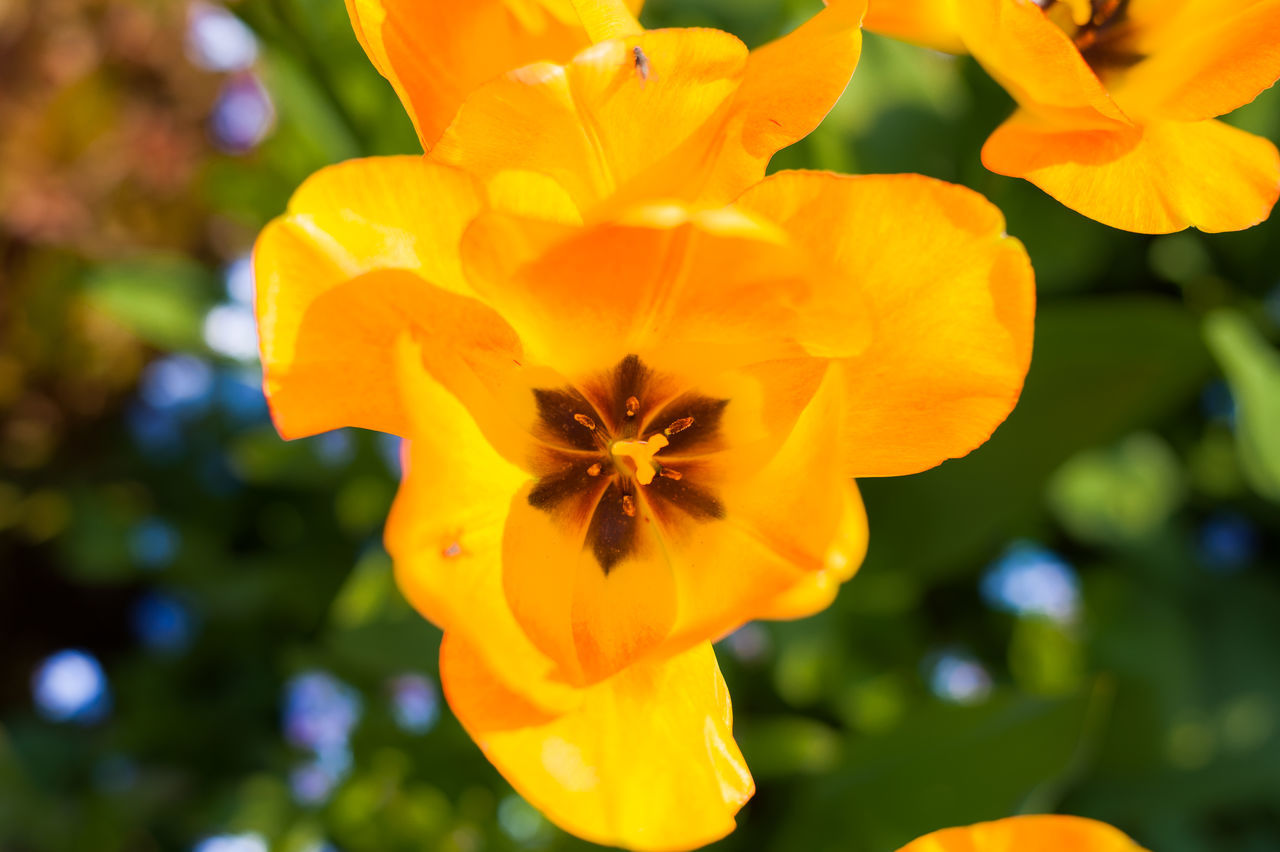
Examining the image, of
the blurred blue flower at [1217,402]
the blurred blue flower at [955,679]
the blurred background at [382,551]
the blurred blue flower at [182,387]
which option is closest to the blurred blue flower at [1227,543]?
the blurred background at [382,551]

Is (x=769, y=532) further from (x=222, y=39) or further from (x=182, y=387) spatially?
(x=222, y=39)

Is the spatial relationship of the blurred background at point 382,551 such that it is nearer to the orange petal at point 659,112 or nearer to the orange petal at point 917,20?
the orange petal at point 917,20

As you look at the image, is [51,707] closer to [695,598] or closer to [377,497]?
[377,497]

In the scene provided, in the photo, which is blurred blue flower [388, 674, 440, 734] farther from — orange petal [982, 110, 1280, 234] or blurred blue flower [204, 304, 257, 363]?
orange petal [982, 110, 1280, 234]

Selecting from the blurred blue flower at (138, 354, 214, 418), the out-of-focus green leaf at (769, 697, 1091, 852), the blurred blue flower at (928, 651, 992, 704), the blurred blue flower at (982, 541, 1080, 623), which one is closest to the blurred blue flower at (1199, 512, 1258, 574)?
the blurred blue flower at (982, 541, 1080, 623)

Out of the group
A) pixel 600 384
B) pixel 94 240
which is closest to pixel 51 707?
pixel 94 240

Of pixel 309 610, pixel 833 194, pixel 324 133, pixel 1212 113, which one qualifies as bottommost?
pixel 309 610
